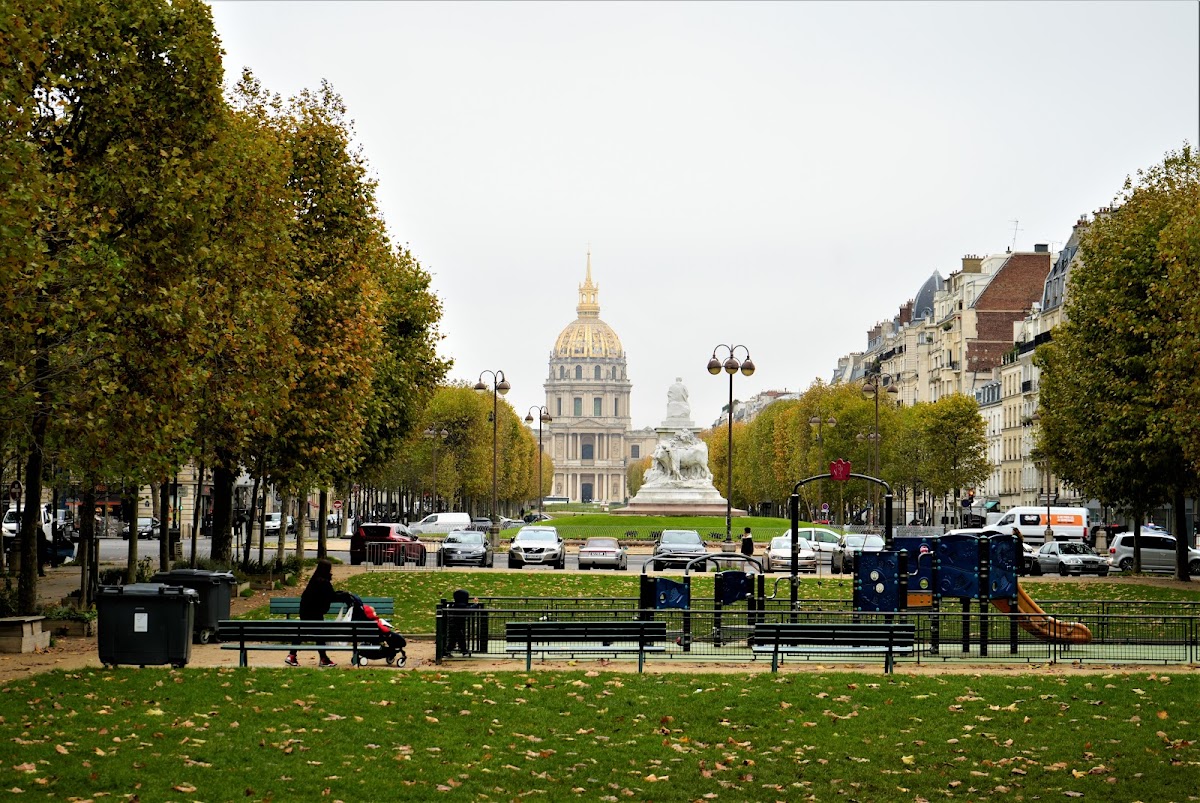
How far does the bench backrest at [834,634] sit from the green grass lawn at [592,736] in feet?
3.84

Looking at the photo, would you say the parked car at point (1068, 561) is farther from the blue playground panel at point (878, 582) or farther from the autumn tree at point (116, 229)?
the autumn tree at point (116, 229)

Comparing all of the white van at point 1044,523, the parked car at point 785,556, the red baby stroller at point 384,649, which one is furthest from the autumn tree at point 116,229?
the white van at point 1044,523

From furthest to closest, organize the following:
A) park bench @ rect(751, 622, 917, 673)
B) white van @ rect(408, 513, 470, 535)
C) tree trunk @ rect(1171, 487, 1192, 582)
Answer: white van @ rect(408, 513, 470, 535) < tree trunk @ rect(1171, 487, 1192, 582) < park bench @ rect(751, 622, 917, 673)

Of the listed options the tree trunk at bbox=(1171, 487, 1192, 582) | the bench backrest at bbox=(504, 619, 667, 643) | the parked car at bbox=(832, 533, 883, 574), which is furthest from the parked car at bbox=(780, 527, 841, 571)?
the bench backrest at bbox=(504, 619, 667, 643)

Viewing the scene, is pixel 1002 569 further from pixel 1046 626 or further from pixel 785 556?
pixel 785 556

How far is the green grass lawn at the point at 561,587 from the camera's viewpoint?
137 ft

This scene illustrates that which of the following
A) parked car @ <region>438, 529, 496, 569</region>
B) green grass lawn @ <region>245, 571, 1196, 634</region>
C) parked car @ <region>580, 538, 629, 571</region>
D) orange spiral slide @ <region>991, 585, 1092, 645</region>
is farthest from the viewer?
parked car @ <region>438, 529, 496, 569</region>

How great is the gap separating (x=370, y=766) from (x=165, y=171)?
1446cm

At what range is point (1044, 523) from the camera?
265 feet

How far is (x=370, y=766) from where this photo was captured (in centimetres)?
1714

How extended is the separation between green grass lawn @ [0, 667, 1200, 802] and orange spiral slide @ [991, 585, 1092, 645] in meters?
3.58

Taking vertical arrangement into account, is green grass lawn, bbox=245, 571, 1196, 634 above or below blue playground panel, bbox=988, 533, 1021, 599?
below

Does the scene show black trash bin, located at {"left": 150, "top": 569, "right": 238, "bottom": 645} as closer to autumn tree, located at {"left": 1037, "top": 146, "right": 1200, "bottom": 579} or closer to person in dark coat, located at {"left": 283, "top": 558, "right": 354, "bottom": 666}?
person in dark coat, located at {"left": 283, "top": 558, "right": 354, "bottom": 666}

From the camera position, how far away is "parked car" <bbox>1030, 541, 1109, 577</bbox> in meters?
60.0
